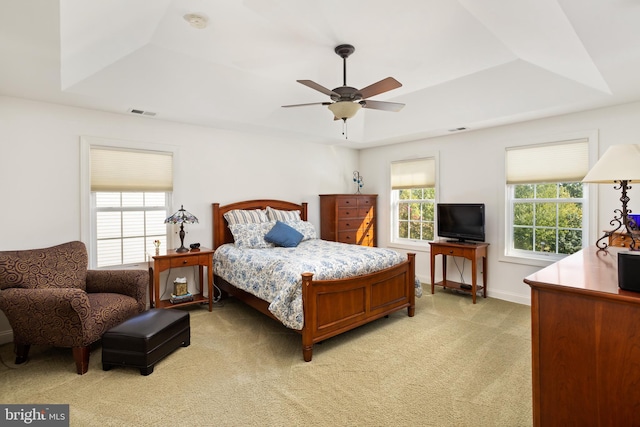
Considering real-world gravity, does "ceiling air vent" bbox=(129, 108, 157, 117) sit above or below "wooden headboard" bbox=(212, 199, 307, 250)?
above

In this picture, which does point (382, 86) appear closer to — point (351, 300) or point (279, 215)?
point (351, 300)

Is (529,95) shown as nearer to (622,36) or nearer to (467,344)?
(622,36)

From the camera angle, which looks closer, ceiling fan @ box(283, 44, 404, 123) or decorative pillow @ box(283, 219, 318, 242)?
ceiling fan @ box(283, 44, 404, 123)

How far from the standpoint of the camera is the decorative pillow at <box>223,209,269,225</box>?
455cm

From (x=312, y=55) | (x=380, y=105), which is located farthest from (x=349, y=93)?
(x=312, y=55)

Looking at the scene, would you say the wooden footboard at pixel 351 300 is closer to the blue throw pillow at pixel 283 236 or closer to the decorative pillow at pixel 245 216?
the blue throw pillow at pixel 283 236

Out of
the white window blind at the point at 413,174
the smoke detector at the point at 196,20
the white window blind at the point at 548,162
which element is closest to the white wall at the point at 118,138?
the white window blind at the point at 413,174

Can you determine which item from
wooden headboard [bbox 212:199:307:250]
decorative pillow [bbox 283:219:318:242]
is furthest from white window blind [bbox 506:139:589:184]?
wooden headboard [bbox 212:199:307:250]

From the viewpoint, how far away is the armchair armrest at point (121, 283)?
3.17 m

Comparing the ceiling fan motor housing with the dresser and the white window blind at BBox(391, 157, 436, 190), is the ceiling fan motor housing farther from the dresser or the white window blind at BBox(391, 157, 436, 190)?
the white window blind at BBox(391, 157, 436, 190)

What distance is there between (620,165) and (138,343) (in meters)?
3.51

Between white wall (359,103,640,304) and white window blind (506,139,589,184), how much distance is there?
107 millimetres

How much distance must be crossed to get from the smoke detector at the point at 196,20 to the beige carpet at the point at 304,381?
286 cm

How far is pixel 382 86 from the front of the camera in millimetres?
2754
